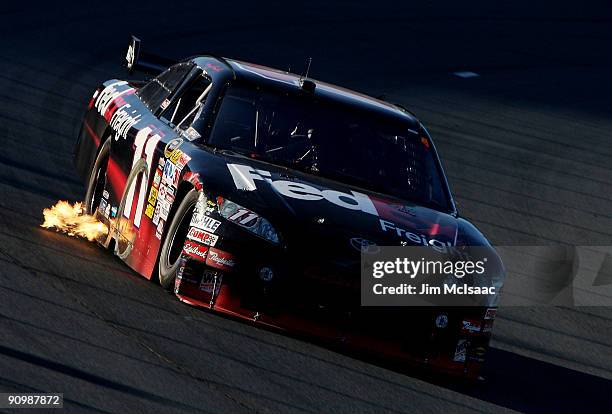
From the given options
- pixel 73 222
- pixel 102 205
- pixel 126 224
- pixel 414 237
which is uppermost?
pixel 414 237

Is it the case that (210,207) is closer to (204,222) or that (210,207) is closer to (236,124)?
(204,222)

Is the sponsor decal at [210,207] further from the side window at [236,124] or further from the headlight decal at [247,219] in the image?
the side window at [236,124]

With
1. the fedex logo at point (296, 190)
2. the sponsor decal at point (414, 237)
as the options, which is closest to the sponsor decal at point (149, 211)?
the fedex logo at point (296, 190)

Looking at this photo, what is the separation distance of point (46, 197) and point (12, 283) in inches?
101

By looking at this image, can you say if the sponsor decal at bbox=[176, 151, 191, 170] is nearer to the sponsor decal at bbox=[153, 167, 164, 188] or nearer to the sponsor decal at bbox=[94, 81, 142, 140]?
the sponsor decal at bbox=[153, 167, 164, 188]

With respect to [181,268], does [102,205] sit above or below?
below

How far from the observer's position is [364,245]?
21.8 feet

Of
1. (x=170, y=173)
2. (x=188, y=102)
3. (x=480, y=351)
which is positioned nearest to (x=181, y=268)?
(x=170, y=173)

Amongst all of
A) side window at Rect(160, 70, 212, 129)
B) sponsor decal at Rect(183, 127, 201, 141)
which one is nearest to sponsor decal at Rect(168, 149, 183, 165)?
sponsor decal at Rect(183, 127, 201, 141)

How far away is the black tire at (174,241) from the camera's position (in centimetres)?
703

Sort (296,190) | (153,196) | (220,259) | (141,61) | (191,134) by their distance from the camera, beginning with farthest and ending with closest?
(141,61) → (191,134) → (153,196) → (296,190) → (220,259)

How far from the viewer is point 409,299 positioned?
662cm

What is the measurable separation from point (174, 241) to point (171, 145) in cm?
77

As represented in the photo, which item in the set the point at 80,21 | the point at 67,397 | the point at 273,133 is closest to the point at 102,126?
the point at 273,133
